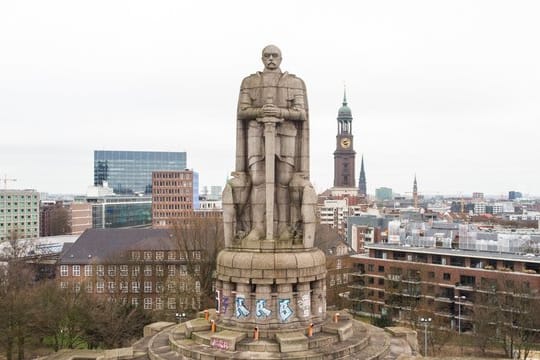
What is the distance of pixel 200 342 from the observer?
20.9 m

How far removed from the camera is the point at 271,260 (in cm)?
2102

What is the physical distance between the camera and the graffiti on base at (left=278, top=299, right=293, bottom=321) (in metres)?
20.7

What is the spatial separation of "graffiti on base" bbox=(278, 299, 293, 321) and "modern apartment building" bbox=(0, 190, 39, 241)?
122 m

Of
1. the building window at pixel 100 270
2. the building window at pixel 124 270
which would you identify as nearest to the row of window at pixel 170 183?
the building window at pixel 100 270

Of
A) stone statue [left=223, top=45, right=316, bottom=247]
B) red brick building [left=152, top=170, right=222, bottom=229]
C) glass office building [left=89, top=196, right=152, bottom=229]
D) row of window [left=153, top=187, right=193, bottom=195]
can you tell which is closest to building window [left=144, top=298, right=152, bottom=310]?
stone statue [left=223, top=45, right=316, bottom=247]

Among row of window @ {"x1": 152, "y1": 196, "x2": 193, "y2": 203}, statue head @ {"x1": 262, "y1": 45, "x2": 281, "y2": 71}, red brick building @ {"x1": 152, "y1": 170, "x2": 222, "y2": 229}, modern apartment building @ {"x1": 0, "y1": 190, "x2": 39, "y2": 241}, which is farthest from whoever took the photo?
modern apartment building @ {"x1": 0, "y1": 190, "x2": 39, "y2": 241}

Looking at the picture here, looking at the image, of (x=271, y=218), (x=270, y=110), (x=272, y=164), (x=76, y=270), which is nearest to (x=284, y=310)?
(x=271, y=218)

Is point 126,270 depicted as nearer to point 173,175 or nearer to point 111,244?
point 111,244

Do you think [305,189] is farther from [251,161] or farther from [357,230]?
[357,230]

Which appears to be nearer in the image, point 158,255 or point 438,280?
point 438,280

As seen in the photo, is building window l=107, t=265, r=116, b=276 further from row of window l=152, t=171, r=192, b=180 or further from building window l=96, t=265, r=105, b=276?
row of window l=152, t=171, r=192, b=180

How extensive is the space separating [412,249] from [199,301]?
104ft

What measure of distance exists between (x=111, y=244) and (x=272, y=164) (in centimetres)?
5296

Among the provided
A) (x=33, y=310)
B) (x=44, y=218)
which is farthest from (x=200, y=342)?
(x=44, y=218)
